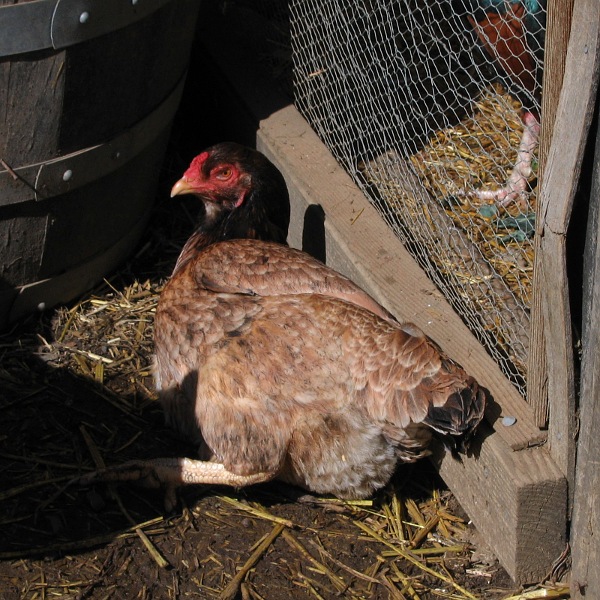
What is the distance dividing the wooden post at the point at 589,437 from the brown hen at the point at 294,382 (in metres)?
0.30

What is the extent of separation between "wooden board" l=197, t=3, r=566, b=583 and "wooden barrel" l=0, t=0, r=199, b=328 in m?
0.65

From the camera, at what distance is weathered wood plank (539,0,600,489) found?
2.13 metres

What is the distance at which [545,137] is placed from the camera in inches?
91.9

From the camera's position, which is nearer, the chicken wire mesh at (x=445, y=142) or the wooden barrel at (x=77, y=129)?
the wooden barrel at (x=77, y=129)

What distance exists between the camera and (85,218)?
351 centimetres

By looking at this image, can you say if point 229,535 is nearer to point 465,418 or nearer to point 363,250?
point 465,418

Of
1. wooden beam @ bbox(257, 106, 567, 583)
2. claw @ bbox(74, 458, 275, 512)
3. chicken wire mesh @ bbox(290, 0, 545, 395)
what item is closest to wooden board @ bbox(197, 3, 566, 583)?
wooden beam @ bbox(257, 106, 567, 583)

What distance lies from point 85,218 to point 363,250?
3.66ft

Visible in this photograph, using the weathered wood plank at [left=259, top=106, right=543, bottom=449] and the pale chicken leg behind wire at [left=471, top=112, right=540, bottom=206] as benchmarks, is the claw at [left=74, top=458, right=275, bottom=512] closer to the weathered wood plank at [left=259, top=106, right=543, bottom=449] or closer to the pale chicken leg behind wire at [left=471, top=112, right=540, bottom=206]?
A: the weathered wood plank at [left=259, top=106, right=543, bottom=449]

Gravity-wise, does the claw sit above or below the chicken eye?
below

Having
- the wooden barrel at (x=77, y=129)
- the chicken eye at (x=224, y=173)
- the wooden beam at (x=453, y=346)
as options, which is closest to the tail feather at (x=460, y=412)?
the wooden beam at (x=453, y=346)

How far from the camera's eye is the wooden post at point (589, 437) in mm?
2252

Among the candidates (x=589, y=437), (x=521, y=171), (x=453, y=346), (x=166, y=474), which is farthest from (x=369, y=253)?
(x=589, y=437)

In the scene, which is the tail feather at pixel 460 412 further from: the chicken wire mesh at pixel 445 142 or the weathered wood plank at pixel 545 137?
the chicken wire mesh at pixel 445 142
